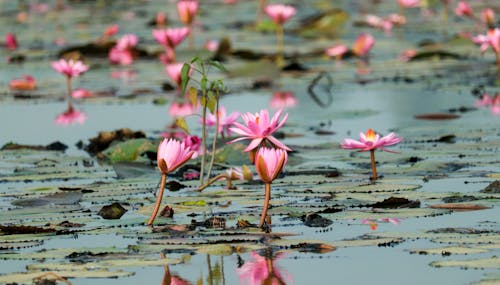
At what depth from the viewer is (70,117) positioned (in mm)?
8812

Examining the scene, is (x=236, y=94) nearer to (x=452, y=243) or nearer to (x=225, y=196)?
(x=225, y=196)

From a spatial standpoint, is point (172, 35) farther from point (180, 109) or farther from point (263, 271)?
point (263, 271)

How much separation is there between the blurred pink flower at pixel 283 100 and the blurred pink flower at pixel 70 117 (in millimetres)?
1278

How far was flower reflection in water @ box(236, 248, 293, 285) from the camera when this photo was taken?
3.76 meters

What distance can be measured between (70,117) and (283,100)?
1524 mm

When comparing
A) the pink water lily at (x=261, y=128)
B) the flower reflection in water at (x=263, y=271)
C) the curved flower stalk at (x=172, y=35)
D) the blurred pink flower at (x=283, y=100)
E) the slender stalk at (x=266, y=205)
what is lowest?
the flower reflection in water at (x=263, y=271)

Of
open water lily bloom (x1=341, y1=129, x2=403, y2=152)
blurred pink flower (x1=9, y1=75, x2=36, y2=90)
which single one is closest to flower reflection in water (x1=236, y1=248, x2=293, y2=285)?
open water lily bloom (x1=341, y1=129, x2=403, y2=152)

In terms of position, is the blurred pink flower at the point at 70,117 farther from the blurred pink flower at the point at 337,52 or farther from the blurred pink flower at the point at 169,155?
the blurred pink flower at the point at 169,155

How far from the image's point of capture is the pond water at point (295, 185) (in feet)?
13.0

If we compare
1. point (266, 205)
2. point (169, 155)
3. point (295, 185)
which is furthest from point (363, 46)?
point (266, 205)

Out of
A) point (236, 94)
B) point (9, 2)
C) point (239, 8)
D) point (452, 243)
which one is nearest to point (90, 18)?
point (239, 8)

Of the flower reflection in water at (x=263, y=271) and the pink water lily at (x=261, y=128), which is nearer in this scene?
the flower reflection in water at (x=263, y=271)

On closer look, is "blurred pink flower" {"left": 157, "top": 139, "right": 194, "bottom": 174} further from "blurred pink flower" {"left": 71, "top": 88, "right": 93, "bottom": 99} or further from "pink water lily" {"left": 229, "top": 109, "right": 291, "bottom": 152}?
"blurred pink flower" {"left": 71, "top": 88, "right": 93, "bottom": 99}

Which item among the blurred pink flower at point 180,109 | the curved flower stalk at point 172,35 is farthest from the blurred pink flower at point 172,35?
the blurred pink flower at point 180,109
